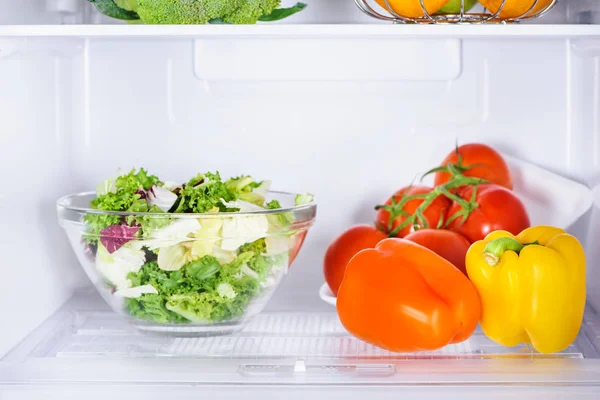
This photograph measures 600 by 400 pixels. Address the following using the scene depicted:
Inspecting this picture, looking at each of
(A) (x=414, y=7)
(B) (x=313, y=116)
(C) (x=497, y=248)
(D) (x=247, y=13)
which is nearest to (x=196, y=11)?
(D) (x=247, y=13)

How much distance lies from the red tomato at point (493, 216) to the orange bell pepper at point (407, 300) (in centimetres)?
17

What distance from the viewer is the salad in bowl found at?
1.03 m

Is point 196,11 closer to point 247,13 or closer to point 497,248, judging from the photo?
point 247,13

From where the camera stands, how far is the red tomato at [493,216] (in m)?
1.17

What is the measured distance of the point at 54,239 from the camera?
3.97ft

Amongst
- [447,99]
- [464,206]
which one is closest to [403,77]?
[447,99]

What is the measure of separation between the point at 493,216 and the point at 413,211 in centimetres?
13

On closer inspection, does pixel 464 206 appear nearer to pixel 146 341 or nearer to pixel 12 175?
pixel 146 341

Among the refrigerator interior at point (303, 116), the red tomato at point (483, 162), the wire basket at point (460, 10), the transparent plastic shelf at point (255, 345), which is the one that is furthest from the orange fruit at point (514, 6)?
the transparent plastic shelf at point (255, 345)

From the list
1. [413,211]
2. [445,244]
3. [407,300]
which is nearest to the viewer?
[407,300]

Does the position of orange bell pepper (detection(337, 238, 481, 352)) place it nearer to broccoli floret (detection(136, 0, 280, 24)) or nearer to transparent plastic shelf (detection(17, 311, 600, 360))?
transparent plastic shelf (detection(17, 311, 600, 360))

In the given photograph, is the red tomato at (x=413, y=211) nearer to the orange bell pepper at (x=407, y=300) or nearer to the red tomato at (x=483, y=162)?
the red tomato at (x=483, y=162)

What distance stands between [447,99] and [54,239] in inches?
25.5

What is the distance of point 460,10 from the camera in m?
1.01
